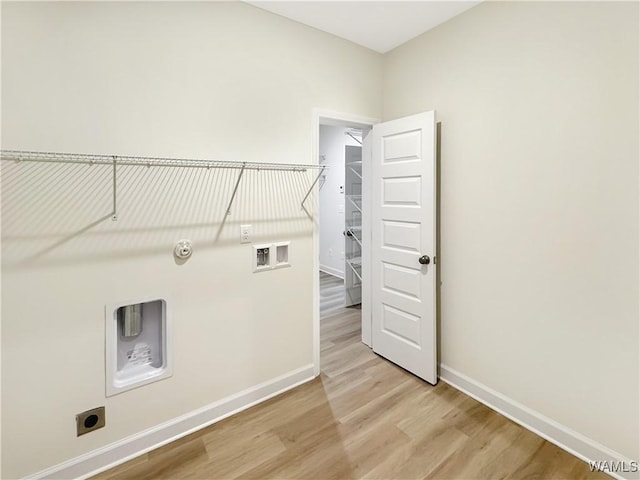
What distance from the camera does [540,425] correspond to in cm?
188

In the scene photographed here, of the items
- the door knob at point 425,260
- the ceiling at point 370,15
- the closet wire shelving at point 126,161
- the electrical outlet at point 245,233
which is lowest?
the door knob at point 425,260

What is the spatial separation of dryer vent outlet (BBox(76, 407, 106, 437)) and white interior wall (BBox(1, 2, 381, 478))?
33mm

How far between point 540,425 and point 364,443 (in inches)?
42.3

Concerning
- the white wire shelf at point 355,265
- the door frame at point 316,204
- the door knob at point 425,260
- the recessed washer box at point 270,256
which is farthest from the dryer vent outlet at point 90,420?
the white wire shelf at point 355,265

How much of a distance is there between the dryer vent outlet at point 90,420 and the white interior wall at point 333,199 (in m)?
3.98

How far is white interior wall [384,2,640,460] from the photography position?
1.55 meters

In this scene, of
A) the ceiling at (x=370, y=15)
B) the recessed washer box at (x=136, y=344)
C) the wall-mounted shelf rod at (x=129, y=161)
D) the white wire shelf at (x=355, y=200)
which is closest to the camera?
the wall-mounted shelf rod at (x=129, y=161)

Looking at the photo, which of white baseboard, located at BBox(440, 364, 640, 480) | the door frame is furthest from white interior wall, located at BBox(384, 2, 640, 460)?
the door frame

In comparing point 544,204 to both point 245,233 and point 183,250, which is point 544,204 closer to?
point 245,233

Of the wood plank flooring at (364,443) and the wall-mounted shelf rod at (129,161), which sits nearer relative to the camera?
the wall-mounted shelf rod at (129,161)

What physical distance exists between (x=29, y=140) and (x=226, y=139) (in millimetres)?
937

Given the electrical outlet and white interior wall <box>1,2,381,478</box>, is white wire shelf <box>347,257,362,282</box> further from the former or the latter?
the electrical outlet

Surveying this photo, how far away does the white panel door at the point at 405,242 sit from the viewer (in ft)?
7.55

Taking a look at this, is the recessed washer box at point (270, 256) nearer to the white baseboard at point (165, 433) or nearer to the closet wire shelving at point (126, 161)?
the closet wire shelving at point (126, 161)
